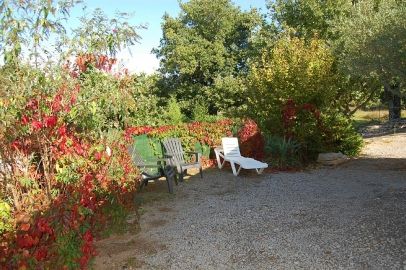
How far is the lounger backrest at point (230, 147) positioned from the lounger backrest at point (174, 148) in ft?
4.14

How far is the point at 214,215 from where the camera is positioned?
20.2ft

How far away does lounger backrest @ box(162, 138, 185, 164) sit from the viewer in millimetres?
9148

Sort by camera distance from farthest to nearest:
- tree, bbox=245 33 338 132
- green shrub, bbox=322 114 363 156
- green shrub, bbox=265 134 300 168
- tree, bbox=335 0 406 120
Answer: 1. tree, bbox=245 33 338 132
2. green shrub, bbox=322 114 363 156
3. green shrub, bbox=265 134 300 168
4. tree, bbox=335 0 406 120

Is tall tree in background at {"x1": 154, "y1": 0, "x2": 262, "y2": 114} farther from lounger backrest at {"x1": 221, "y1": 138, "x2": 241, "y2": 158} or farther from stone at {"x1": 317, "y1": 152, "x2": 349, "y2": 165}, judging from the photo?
lounger backrest at {"x1": 221, "y1": 138, "x2": 241, "y2": 158}

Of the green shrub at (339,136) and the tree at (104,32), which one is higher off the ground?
the tree at (104,32)

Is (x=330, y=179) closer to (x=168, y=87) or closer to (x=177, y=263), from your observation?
(x=177, y=263)

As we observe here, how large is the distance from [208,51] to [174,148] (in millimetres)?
14421

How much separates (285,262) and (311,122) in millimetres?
7340

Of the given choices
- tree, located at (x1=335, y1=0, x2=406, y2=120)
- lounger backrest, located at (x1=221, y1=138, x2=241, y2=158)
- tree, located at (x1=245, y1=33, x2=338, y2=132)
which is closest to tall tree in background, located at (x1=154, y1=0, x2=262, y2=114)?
tree, located at (x1=245, y1=33, x2=338, y2=132)

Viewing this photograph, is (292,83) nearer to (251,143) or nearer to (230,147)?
(251,143)

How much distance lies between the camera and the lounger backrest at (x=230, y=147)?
9.89 m

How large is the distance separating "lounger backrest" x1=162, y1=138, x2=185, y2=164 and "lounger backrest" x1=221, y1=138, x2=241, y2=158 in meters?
1.26

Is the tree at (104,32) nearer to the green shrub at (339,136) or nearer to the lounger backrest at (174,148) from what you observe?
the lounger backrest at (174,148)

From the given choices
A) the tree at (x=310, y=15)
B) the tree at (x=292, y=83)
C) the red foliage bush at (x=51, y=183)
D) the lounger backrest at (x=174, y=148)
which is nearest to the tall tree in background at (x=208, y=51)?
the tree at (x=310, y=15)
